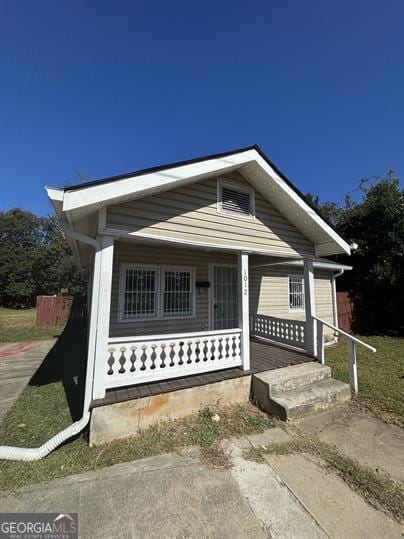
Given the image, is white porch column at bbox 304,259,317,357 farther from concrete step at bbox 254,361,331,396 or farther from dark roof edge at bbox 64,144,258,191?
dark roof edge at bbox 64,144,258,191

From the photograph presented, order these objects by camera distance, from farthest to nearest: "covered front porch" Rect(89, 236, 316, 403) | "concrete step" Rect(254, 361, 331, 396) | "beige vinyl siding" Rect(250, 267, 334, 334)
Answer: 1. "beige vinyl siding" Rect(250, 267, 334, 334)
2. "concrete step" Rect(254, 361, 331, 396)
3. "covered front porch" Rect(89, 236, 316, 403)

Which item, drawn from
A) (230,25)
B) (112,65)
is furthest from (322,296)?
(112,65)

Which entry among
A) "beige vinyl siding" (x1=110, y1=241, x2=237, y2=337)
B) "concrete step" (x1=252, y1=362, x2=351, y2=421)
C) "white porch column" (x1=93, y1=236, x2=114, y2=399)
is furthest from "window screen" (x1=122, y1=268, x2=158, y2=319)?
"concrete step" (x1=252, y1=362, x2=351, y2=421)

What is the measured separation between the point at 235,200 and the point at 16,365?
770 centimetres

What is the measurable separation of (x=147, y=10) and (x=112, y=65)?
170 cm

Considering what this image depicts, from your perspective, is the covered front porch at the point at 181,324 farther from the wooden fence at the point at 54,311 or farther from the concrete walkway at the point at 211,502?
the wooden fence at the point at 54,311

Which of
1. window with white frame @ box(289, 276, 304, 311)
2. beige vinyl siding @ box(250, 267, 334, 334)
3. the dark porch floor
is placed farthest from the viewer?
window with white frame @ box(289, 276, 304, 311)

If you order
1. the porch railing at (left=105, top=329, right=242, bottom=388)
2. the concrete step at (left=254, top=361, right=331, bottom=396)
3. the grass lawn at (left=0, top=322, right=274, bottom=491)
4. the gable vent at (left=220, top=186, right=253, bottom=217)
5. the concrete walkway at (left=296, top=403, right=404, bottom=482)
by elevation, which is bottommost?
the grass lawn at (left=0, top=322, right=274, bottom=491)

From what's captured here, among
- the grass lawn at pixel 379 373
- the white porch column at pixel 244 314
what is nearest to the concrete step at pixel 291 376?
the white porch column at pixel 244 314

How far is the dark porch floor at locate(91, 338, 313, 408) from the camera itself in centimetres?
355

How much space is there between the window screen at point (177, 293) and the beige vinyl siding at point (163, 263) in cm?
20

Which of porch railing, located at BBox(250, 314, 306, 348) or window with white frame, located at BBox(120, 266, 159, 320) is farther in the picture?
porch railing, located at BBox(250, 314, 306, 348)

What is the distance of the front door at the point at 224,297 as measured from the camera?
276 inches

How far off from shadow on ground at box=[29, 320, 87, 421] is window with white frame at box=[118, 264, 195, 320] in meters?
1.80
